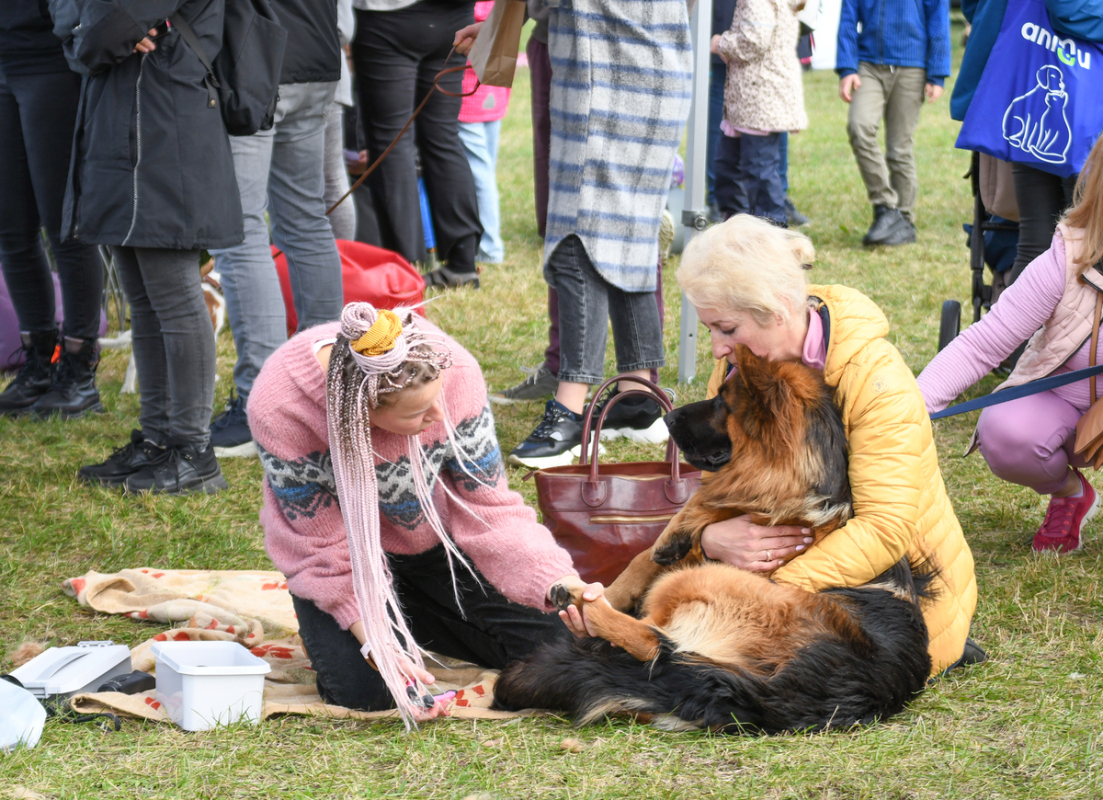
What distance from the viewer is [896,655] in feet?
7.36

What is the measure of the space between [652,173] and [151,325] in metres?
1.81

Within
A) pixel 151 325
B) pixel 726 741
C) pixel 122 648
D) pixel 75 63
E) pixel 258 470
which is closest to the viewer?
pixel 726 741

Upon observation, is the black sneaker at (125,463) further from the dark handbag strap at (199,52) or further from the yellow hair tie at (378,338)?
the yellow hair tie at (378,338)

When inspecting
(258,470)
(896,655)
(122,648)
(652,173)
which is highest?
(652,173)

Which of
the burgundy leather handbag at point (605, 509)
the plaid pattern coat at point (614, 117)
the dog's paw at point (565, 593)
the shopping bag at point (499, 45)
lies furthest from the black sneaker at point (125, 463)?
the dog's paw at point (565, 593)

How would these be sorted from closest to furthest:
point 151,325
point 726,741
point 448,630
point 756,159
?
point 726,741 < point 448,630 < point 151,325 < point 756,159

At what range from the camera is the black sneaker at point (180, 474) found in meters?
3.76

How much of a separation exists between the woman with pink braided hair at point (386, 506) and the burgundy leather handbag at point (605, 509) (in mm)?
168

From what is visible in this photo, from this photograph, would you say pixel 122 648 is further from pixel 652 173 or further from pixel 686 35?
pixel 686 35

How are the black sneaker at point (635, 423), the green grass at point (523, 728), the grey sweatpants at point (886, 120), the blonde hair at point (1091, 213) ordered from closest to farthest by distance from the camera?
the green grass at point (523, 728)
the blonde hair at point (1091, 213)
the black sneaker at point (635, 423)
the grey sweatpants at point (886, 120)

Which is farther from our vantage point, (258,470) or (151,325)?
(258,470)

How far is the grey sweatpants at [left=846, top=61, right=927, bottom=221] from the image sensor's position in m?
7.65

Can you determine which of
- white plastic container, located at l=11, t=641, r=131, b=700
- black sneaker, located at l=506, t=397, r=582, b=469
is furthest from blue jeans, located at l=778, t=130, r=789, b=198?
white plastic container, located at l=11, t=641, r=131, b=700

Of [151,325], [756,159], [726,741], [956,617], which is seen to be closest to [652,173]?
[151,325]
